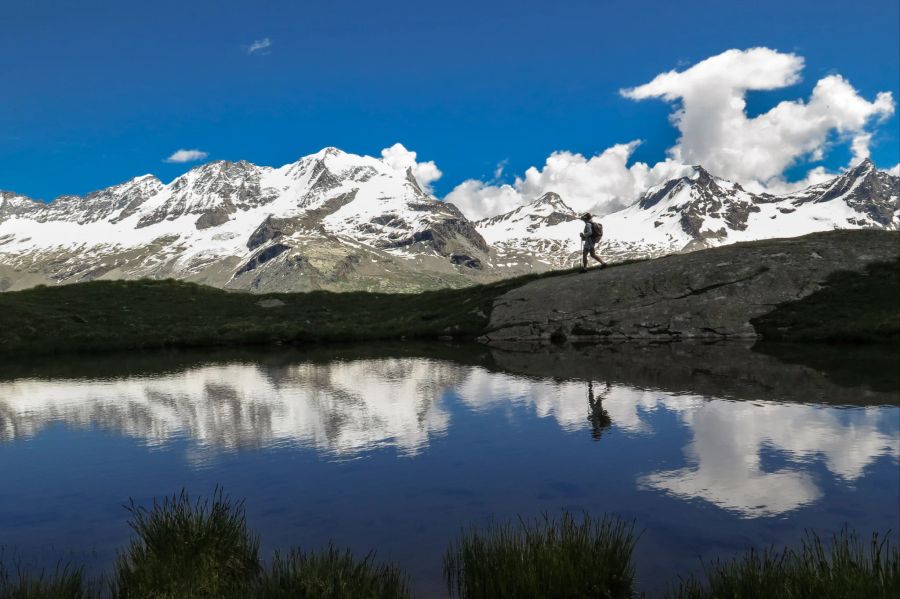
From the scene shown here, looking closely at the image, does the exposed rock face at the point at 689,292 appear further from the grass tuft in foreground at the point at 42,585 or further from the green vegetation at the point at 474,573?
the grass tuft in foreground at the point at 42,585

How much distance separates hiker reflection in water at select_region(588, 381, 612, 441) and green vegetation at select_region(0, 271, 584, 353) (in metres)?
22.2

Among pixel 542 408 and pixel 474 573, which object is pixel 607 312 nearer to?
pixel 542 408

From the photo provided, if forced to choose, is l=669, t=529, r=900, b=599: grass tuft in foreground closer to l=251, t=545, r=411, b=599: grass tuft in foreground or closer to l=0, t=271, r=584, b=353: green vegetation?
l=251, t=545, r=411, b=599: grass tuft in foreground

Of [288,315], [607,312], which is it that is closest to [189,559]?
[607,312]

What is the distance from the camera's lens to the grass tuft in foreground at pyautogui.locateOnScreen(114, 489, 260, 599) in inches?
278

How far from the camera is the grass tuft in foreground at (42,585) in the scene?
6664mm

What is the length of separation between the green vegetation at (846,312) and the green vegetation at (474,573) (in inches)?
999

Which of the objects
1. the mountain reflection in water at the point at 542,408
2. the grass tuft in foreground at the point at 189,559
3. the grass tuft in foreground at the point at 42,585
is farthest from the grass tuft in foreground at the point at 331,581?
the mountain reflection in water at the point at 542,408

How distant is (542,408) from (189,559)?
38.0ft

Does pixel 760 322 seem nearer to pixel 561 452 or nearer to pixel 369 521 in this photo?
pixel 561 452

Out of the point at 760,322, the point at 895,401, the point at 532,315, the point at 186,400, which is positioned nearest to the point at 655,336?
the point at 760,322

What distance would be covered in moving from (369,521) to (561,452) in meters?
5.17

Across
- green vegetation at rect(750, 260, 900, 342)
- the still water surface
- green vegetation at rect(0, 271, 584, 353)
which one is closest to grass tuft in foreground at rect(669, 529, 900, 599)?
the still water surface

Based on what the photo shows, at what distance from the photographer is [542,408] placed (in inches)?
681
